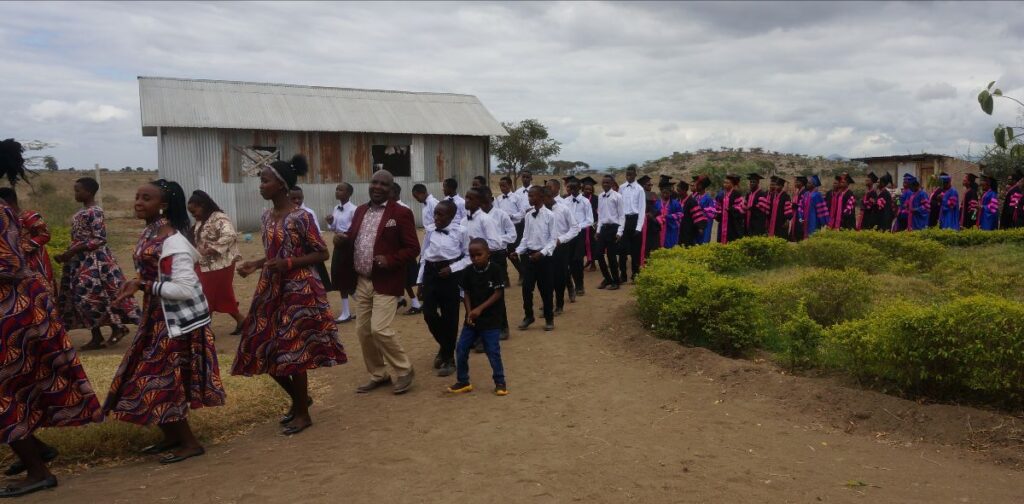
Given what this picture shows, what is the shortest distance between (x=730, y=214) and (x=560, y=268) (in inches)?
228

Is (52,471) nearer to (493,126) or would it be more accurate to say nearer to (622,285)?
(622,285)

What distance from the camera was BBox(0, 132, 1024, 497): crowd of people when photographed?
4137 mm

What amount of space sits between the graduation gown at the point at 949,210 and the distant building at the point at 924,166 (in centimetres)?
1249

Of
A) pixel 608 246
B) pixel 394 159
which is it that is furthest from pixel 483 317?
pixel 394 159

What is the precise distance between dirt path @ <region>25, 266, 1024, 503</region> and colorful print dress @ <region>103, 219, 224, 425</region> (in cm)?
39

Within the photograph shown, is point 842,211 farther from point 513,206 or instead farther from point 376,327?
point 376,327

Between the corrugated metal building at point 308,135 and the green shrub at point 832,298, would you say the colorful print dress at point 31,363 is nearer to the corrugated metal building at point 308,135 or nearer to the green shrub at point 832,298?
the green shrub at point 832,298

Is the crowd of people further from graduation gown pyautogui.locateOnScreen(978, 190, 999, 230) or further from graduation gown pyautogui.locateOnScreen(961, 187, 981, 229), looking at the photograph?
graduation gown pyautogui.locateOnScreen(961, 187, 981, 229)

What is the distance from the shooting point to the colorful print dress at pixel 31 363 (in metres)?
3.96

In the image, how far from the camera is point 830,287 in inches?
287

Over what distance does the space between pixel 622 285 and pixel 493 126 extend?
14.6 metres

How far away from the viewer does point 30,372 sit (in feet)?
13.3

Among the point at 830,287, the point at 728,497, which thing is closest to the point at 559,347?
the point at 830,287

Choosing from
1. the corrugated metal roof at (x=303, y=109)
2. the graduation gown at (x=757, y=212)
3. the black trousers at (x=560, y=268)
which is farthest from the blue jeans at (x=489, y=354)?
the corrugated metal roof at (x=303, y=109)
